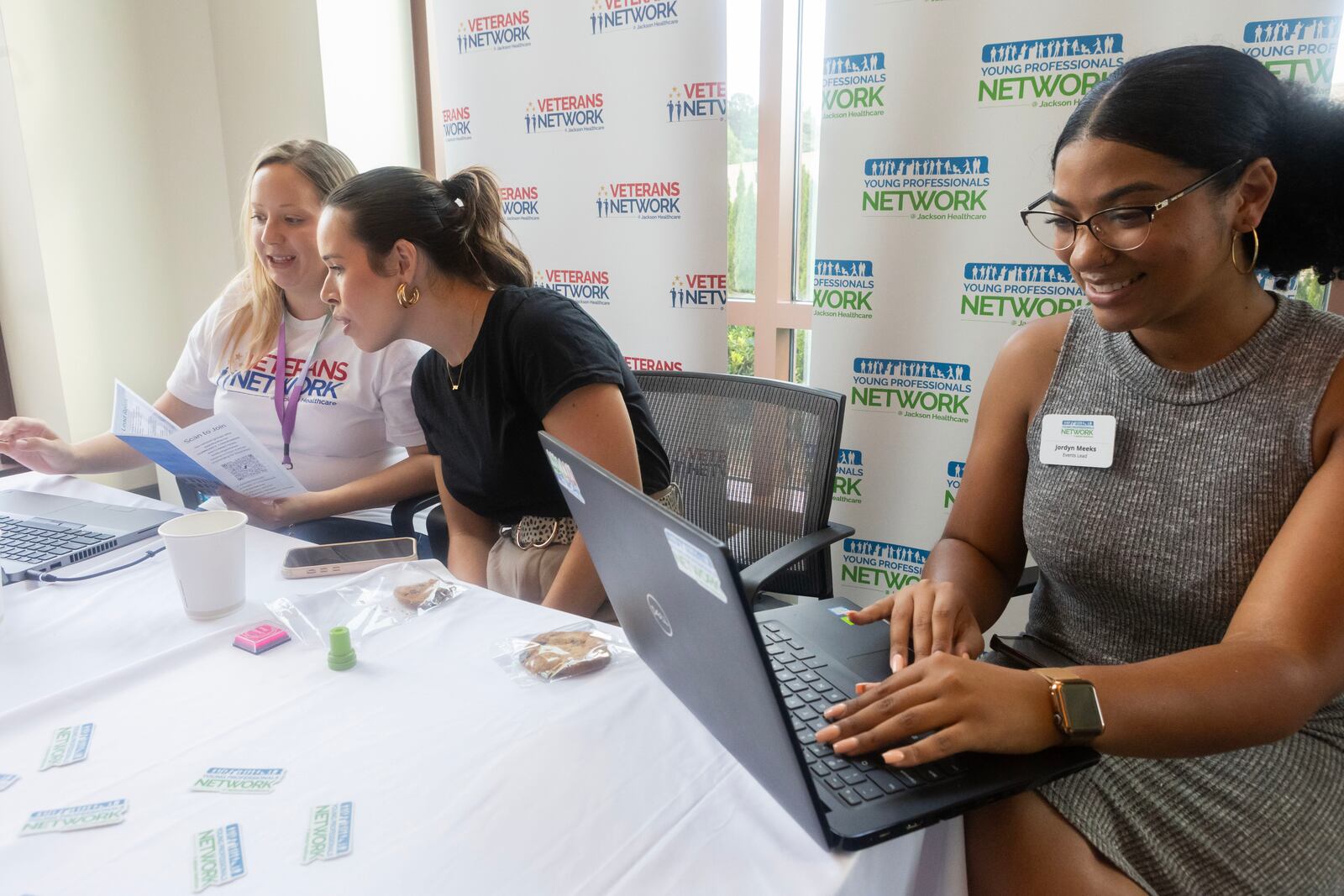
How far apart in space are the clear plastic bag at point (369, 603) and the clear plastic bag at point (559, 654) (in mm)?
163

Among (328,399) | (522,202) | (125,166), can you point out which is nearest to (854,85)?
(522,202)

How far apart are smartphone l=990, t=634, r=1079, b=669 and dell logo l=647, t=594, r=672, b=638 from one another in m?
0.55

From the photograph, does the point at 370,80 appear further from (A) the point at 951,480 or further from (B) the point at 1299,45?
(B) the point at 1299,45

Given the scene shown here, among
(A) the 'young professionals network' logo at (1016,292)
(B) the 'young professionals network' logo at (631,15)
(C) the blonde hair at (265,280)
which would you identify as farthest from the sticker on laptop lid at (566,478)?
(B) the 'young professionals network' logo at (631,15)

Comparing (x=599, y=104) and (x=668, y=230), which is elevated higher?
(x=599, y=104)

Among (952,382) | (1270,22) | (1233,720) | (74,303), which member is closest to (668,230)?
(952,382)

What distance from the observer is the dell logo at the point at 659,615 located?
78 cm

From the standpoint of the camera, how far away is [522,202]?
9.02ft

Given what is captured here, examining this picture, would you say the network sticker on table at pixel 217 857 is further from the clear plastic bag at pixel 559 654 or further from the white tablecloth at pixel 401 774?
the clear plastic bag at pixel 559 654

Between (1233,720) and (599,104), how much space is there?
2.22m

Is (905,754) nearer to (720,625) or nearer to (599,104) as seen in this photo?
(720,625)

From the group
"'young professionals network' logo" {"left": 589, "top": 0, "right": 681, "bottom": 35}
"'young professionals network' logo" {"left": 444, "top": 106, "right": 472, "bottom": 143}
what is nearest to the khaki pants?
"'young professionals network' logo" {"left": 589, "top": 0, "right": 681, "bottom": 35}

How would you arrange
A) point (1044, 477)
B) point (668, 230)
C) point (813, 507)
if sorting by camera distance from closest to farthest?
point (1044, 477)
point (813, 507)
point (668, 230)

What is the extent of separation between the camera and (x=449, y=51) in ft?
9.08
